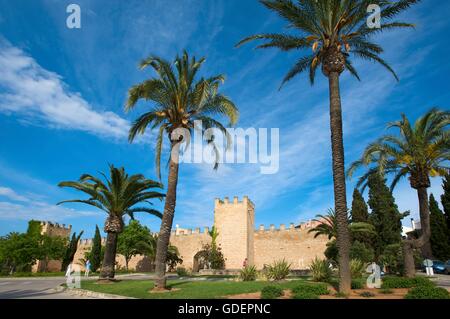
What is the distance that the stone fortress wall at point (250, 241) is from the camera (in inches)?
1351

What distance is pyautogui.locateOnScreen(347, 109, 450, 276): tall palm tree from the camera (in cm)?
1523

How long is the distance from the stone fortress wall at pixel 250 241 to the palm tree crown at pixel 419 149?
1818cm

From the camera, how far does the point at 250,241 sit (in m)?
36.4

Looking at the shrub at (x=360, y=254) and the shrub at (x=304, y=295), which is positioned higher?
the shrub at (x=360, y=254)

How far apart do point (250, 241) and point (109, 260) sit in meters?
20.2

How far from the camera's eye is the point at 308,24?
1262 centimetres

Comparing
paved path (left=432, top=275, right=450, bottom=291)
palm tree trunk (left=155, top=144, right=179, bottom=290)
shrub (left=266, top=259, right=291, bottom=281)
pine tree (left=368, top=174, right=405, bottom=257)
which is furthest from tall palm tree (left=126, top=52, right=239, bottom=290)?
pine tree (left=368, top=174, right=405, bottom=257)

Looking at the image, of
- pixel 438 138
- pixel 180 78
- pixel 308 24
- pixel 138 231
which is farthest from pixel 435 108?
pixel 138 231

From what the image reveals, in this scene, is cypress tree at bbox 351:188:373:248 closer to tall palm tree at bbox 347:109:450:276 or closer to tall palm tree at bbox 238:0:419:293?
tall palm tree at bbox 347:109:450:276

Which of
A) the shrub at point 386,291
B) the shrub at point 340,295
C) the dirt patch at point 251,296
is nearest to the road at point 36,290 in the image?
the shrub at point 386,291

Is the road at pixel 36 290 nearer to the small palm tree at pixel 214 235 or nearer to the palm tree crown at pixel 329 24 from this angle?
the palm tree crown at pixel 329 24

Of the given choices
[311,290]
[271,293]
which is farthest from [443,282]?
[271,293]

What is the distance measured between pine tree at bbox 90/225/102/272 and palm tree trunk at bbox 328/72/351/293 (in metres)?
34.9
